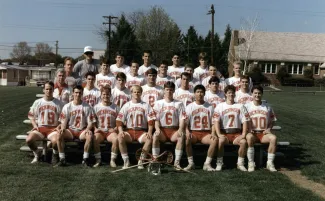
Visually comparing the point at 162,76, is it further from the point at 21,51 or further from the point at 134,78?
the point at 21,51

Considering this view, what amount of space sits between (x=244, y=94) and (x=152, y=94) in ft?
6.32

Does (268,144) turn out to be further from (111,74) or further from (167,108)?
(111,74)

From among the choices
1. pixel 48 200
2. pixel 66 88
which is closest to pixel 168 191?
pixel 48 200

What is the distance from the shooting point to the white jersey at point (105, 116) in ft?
25.7

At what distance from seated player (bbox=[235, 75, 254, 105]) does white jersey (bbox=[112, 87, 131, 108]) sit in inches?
89.9

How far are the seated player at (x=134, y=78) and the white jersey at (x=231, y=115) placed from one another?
2209 millimetres

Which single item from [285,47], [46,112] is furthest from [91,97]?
[285,47]

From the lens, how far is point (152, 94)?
8.52 metres

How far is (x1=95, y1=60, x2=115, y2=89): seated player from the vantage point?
903cm

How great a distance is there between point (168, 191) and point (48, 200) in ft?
5.69

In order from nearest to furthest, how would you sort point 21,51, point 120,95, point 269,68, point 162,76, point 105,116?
point 105,116 → point 120,95 → point 162,76 → point 269,68 → point 21,51

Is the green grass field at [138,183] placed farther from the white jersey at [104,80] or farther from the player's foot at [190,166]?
the white jersey at [104,80]

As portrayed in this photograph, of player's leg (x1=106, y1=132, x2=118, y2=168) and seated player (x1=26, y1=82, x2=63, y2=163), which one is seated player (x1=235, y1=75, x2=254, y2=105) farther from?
seated player (x1=26, y1=82, x2=63, y2=163)

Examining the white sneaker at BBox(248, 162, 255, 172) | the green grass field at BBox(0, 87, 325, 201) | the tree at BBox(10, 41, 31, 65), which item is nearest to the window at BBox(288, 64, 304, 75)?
the green grass field at BBox(0, 87, 325, 201)
